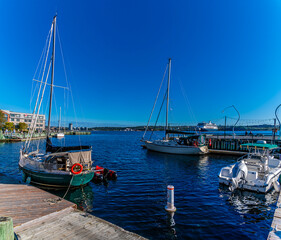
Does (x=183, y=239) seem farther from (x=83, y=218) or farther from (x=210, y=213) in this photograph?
(x=83, y=218)

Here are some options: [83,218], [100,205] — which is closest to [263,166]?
[100,205]

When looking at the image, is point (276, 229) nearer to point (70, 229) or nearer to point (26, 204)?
point (70, 229)

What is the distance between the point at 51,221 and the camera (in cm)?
677

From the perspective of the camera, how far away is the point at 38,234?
19.3 feet

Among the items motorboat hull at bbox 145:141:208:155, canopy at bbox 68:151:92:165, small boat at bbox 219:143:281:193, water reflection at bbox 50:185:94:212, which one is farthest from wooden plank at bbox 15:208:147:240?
motorboat hull at bbox 145:141:208:155

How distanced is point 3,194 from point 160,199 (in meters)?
9.51

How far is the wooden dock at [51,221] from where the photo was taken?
232 inches

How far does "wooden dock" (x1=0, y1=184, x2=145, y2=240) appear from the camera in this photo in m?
5.89

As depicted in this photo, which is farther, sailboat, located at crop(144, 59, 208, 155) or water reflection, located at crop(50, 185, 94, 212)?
sailboat, located at crop(144, 59, 208, 155)

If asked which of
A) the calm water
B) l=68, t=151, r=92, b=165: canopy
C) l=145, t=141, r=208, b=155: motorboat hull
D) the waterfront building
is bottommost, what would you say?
the calm water

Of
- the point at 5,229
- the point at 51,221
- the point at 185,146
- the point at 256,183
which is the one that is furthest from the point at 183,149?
the point at 5,229

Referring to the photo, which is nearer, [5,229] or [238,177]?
[5,229]

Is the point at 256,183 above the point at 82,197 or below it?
above

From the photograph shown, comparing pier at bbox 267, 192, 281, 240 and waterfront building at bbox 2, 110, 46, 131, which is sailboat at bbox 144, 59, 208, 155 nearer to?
pier at bbox 267, 192, 281, 240
